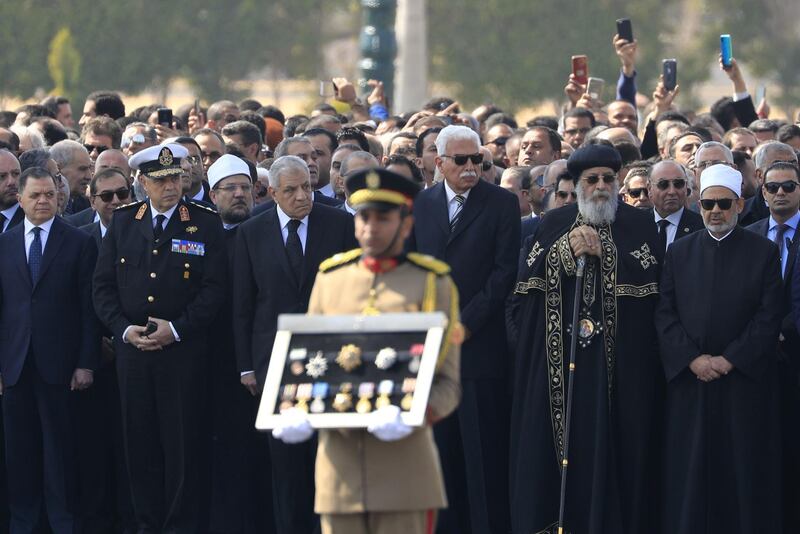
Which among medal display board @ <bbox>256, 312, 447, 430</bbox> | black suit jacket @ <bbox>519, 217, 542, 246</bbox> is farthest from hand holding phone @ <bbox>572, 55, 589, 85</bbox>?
medal display board @ <bbox>256, 312, 447, 430</bbox>

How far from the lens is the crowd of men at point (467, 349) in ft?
35.8

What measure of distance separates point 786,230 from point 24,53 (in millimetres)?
23832

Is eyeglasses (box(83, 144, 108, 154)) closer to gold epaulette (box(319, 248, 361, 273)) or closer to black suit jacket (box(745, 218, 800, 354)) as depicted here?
black suit jacket (box(745, 218, 800, 354))

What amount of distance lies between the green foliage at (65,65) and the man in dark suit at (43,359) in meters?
20.9

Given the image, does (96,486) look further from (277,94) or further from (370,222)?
(277,94)

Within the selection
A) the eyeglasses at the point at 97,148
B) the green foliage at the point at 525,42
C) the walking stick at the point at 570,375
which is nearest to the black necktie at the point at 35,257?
the eyeglasses at the point at 97,148

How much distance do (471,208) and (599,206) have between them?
863mm

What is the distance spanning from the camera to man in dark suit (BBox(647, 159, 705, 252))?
12.0m

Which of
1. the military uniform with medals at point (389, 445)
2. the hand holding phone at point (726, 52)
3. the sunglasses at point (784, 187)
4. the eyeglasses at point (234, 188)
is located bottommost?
the military uniform with medals at point (389, 445)

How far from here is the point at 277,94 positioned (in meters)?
39.5

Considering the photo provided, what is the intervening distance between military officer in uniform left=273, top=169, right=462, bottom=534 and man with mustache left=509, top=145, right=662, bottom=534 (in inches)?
101

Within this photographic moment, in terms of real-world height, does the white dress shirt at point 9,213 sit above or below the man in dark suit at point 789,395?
above

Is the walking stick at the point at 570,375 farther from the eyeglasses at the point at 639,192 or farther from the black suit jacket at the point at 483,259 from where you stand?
the eyeglasses at the point at 639,192

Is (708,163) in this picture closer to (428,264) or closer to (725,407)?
(725,407)
